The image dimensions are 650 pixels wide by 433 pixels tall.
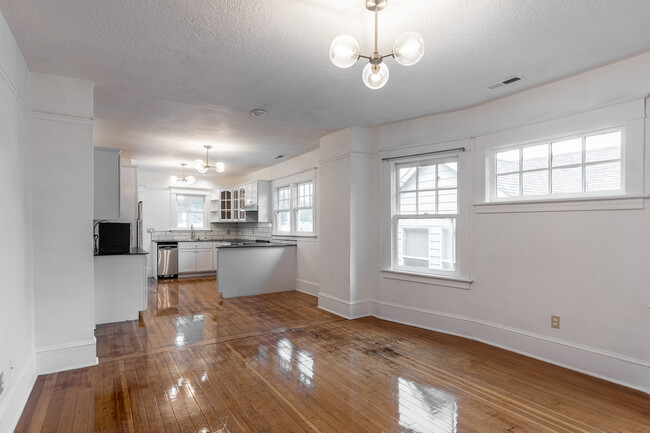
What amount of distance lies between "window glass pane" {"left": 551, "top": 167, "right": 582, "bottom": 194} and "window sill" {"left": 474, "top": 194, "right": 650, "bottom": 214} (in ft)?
0.40

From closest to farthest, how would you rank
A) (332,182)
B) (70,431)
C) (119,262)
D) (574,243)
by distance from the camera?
1. (70,431)
2. (574,243)
3. (119,262)
4. (332,182)

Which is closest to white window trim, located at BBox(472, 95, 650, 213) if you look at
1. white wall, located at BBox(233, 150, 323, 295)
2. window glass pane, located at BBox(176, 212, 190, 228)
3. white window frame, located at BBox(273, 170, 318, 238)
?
white wall, located at BBox(233, 150, 323, 295)

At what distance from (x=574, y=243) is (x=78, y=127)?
4.62 m

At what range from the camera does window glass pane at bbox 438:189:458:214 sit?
411 centimetres

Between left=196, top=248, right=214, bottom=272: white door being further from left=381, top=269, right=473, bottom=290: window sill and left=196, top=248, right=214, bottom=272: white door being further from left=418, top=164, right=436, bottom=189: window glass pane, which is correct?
left=418, top=164, right=436, bottom=189: window glass pane

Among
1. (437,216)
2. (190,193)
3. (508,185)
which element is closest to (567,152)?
(508,185)

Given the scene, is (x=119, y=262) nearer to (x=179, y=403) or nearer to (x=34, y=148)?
(x=34, y=148)

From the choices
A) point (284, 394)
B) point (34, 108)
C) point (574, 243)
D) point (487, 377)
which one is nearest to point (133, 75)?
point (34, 108)

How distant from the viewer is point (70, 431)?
7.10ft

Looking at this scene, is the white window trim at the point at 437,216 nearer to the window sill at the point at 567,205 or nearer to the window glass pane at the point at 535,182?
the window sill at the point at 567,205

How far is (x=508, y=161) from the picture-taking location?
3666mm

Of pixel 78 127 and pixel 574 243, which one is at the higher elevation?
pixel 78 127

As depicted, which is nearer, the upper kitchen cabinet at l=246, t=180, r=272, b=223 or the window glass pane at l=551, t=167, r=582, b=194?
the window glass pane at l=551, t=167, r=582, b=194

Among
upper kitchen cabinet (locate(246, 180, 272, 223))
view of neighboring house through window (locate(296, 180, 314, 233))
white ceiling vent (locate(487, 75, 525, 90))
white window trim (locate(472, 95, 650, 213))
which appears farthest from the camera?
upper kitchen cabinet (locate(246, 180, 272, 223))
